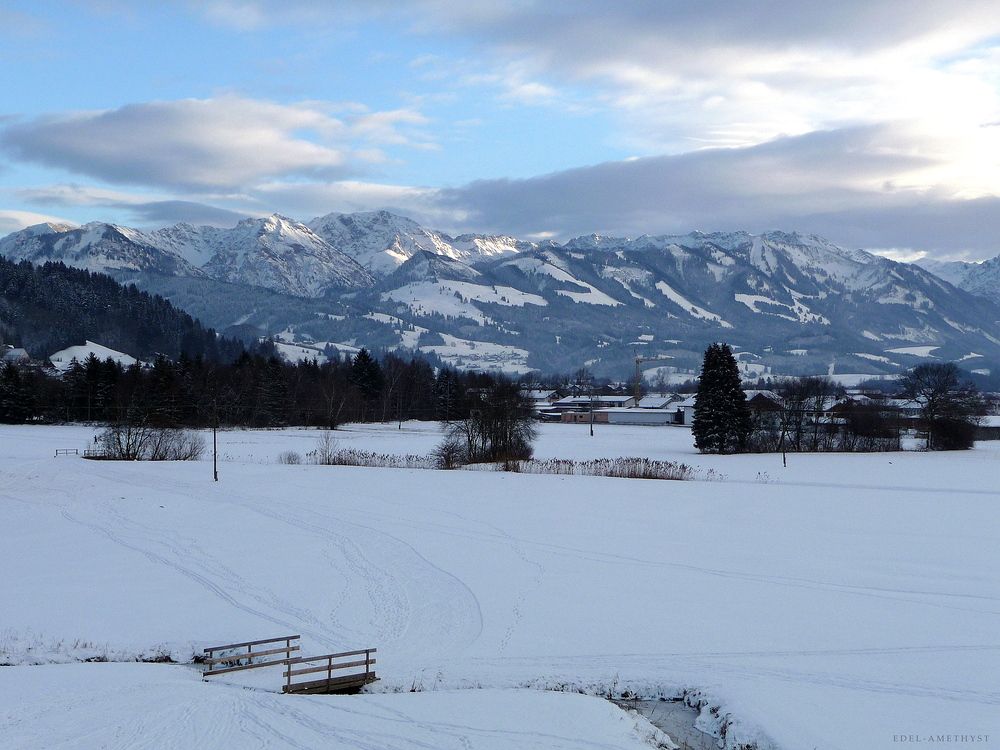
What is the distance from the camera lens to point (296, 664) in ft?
56.7

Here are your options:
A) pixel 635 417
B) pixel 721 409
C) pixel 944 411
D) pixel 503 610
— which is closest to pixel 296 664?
pixel 503 610

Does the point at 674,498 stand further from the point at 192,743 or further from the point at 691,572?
the point at 192,743

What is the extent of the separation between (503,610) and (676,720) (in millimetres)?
6642

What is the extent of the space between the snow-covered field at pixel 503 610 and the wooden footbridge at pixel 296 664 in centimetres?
49

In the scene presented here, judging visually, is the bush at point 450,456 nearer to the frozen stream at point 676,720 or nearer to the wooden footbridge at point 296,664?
the wooden footbridge at point 296,664

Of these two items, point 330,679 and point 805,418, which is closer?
point 330,679

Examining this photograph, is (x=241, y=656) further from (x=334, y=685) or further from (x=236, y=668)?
(x=334, y=685)

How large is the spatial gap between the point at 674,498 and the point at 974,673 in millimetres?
24748

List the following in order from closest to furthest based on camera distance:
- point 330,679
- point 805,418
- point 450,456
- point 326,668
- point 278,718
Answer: point 278,718, point 326,668, point 330,679, point 450,456, point 805,418

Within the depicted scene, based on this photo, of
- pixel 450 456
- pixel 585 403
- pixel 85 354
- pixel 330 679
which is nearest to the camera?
pixel 330 679

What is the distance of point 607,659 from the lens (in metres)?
18.0

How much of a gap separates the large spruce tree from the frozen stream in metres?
55.5

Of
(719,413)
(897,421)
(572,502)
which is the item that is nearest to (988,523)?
(572,502)

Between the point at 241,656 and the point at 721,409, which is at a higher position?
the point at 721,409
